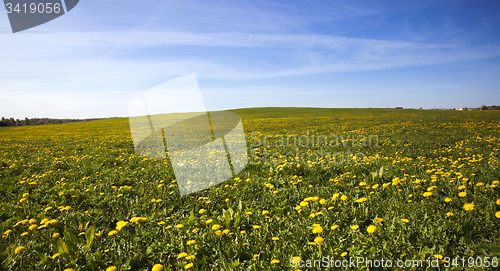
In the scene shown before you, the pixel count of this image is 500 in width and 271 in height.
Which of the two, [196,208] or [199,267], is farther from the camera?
[196,208]

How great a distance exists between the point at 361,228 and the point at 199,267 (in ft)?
7.76

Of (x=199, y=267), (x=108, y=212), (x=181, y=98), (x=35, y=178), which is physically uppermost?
(x=181, y=98)

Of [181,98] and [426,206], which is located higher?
[181,98]

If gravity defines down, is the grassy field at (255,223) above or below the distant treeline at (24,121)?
below

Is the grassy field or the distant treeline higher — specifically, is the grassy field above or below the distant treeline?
below

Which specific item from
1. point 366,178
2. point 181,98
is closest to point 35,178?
point 181,98

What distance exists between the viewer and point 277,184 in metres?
5.40

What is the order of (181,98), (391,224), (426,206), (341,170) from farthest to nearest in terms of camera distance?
1. (341,170)
2. (181,98)
3. (426,206)
4. (391,224)

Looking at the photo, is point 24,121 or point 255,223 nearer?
point 255,223

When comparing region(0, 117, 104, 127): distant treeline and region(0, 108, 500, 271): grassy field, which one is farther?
region(0, 117, 104, 127): distant treeline

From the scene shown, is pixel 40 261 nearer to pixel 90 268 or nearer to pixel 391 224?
pixel 90 268

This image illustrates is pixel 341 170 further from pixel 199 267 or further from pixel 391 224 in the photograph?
pixel 199 267

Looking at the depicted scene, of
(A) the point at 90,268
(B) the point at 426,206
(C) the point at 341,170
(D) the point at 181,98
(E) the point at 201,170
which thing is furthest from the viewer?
(E) the point at 201,170

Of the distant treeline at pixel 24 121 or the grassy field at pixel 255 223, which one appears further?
the distant treeline at pixel 24 121
